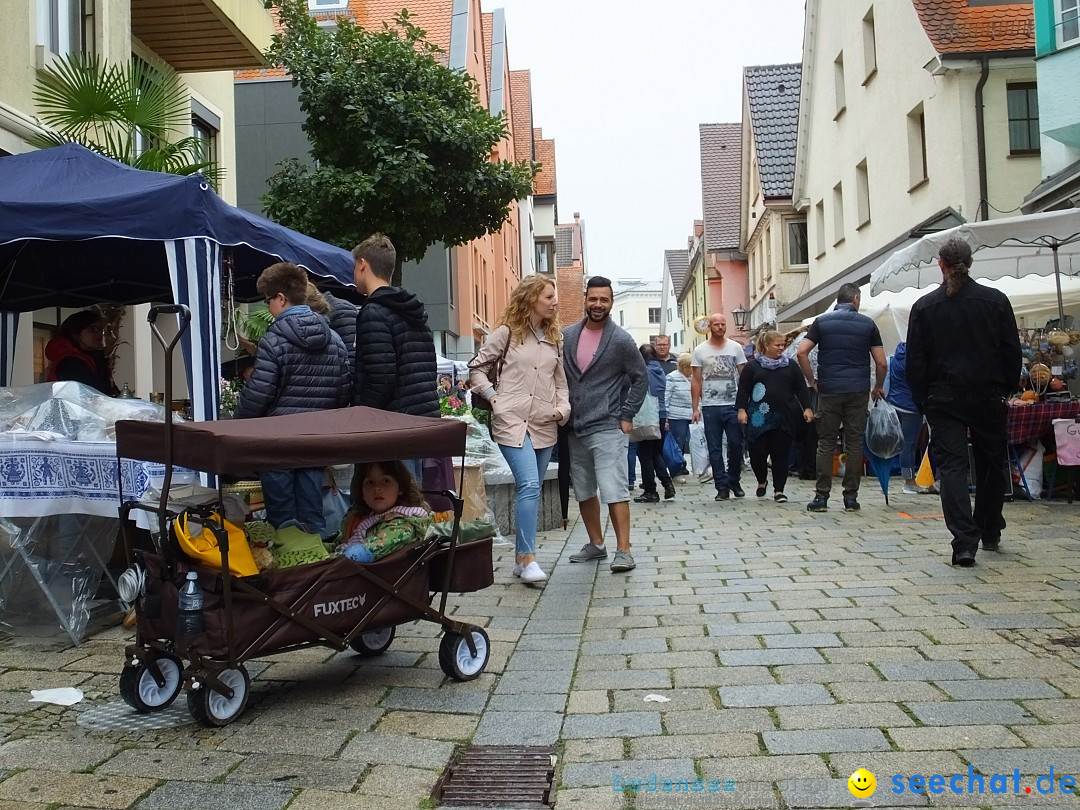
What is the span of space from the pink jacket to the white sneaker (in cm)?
74

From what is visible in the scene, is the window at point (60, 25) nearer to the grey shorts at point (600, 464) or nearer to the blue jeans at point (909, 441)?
the grey shorts at point (600, 464)

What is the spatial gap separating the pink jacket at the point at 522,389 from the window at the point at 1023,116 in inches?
516

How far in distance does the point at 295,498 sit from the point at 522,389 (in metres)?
1.62

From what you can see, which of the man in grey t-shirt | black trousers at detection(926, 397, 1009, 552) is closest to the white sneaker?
black trousers at detection(926, 397, 1009, 552)

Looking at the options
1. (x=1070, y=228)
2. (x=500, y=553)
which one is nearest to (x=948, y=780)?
(x=500, y=553)

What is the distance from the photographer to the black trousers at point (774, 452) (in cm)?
1112

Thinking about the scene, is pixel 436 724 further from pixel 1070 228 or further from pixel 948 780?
pixel 1070 228

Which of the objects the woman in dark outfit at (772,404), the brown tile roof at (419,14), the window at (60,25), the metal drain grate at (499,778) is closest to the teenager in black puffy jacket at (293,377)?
the metal drain grate at (499,778)

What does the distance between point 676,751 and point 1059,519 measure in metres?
6.39

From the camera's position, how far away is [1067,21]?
→ 1441 centimetres

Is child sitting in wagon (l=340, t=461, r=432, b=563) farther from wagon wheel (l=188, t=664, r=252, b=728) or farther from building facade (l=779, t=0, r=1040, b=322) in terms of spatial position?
building facade (l=779, t=0, r=1040, b=322)

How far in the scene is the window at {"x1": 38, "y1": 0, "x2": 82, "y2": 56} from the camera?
10.0 meters

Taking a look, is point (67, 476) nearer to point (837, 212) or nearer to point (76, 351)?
point (76, 351)

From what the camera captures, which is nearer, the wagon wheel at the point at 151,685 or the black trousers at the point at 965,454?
the wagon wheel at the point at 151,685
